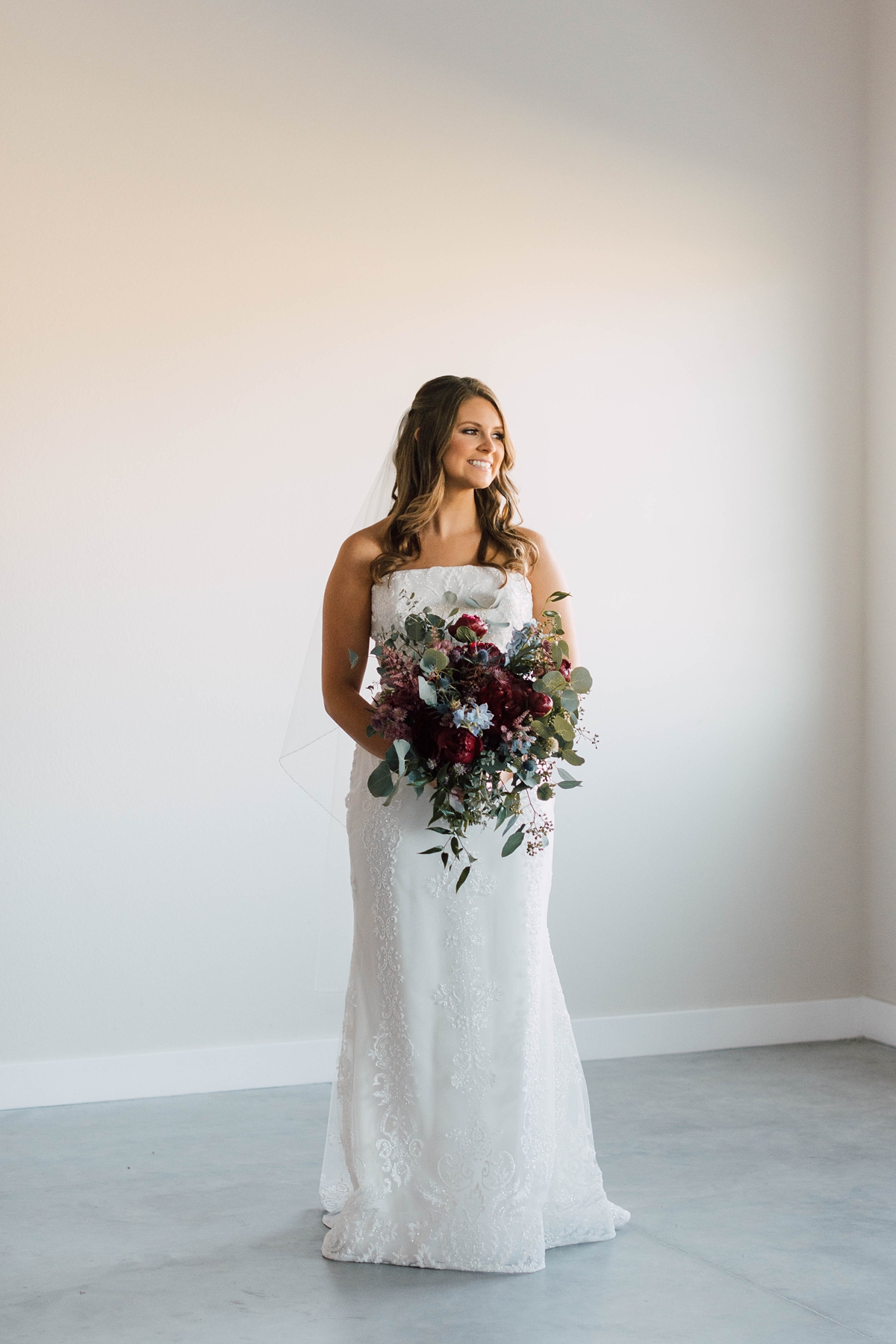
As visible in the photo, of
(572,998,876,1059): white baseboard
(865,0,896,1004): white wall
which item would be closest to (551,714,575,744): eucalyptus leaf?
(572,998,876,1059): white baseboard

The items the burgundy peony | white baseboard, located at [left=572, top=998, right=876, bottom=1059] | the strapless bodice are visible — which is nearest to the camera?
the burgundy peony

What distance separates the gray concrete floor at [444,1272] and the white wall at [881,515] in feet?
3.21

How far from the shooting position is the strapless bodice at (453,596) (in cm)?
301

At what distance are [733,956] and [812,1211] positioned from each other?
1977 mm

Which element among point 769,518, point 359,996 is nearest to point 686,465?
point 769,518

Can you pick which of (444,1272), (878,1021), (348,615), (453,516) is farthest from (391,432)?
(878,1021)

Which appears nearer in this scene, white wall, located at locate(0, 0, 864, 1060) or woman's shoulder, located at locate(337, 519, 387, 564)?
woman's shoulder, located at locate(337, 519, 387, 564)

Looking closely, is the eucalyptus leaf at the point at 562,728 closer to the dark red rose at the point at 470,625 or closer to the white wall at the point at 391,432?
the dark red rose at the point at 470,625

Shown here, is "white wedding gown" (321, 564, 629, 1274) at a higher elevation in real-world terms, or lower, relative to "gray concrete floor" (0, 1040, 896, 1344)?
higher

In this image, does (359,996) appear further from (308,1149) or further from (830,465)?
(830,465)

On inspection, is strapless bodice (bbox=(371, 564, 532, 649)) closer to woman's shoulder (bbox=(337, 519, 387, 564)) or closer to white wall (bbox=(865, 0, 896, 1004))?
woman's shoulder (bbox=(337, 519, 387, 564))

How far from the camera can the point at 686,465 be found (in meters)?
5.18

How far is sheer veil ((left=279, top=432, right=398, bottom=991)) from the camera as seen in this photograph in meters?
3.33

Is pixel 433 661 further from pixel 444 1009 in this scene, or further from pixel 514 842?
pixel 444 1009
